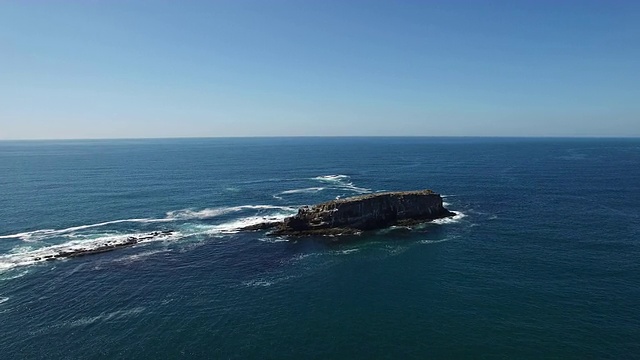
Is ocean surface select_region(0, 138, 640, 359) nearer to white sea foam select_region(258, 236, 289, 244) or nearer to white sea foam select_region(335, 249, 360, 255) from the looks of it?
white sea foam select_region(335, 249, 360, 255)

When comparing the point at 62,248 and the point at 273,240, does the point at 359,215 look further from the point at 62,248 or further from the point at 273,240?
the point at 62,248

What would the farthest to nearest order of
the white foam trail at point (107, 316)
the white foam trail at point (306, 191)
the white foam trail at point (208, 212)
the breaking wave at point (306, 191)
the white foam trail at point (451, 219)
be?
1. the breaking wave at point (306, 191)
2. the white foam trail at point (306, 191)
3. the white foam trail at point (208, 212)
4. the white foam trail at point (451, 219)
5. the white foam trail at point (107, 316)

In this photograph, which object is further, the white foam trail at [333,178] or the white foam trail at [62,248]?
the white foam trail at [333,178]

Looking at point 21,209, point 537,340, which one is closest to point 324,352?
→ point 537,340

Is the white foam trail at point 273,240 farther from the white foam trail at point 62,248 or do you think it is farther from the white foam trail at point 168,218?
the white foam trail at point 168,218

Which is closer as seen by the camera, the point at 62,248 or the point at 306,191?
the point at 62,248

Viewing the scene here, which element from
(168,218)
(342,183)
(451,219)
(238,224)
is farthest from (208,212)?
(451,219)

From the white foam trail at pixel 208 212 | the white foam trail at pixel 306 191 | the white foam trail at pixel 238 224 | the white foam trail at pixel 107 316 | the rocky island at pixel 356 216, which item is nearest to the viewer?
the white foam trail at pixel 107 316

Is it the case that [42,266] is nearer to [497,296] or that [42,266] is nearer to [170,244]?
[170,244]

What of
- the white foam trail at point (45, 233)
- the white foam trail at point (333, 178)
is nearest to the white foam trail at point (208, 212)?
the white foam trail at point (45, 233)
